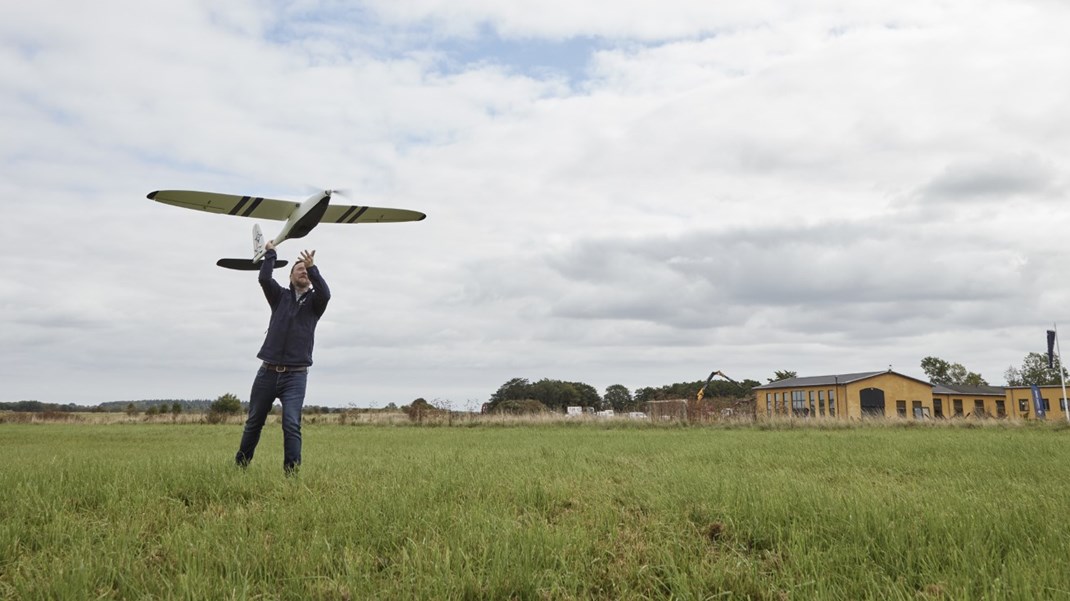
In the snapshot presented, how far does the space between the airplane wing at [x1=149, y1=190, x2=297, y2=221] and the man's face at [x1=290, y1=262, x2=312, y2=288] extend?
6.26 metres

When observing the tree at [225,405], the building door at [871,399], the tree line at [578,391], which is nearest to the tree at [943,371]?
the tree line at [578,391]

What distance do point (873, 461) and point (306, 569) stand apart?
846 centimetres

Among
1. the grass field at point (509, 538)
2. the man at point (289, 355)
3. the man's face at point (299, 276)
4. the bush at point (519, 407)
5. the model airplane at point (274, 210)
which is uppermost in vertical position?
the model airplane at point (274, 210)

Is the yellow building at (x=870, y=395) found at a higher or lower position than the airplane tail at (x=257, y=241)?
lower

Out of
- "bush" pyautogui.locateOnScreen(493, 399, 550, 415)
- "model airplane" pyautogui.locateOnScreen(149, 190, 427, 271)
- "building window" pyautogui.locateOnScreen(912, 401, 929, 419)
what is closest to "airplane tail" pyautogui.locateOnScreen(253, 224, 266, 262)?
"model airplane" pyautogui.locateOnScreen(149, 190, 427, 271)

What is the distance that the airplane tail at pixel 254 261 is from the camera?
38.7ft

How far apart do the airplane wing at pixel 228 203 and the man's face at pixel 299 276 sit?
626cm

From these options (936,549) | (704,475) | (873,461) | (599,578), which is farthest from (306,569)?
(873,461)

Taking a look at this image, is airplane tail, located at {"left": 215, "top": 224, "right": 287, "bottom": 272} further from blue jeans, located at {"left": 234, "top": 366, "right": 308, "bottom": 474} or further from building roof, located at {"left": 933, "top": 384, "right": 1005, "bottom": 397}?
building roof, located at {"left": 933, "top": 384, "right": 1005, "bottom": 397}

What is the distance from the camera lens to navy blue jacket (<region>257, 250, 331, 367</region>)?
6.83 metres

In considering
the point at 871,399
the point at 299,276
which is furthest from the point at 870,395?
the point at 299,276

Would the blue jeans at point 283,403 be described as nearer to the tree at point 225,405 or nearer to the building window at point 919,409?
the tree at point 225,405

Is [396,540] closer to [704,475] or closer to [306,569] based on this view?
[306,569]

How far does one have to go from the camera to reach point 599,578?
11.2 ft
